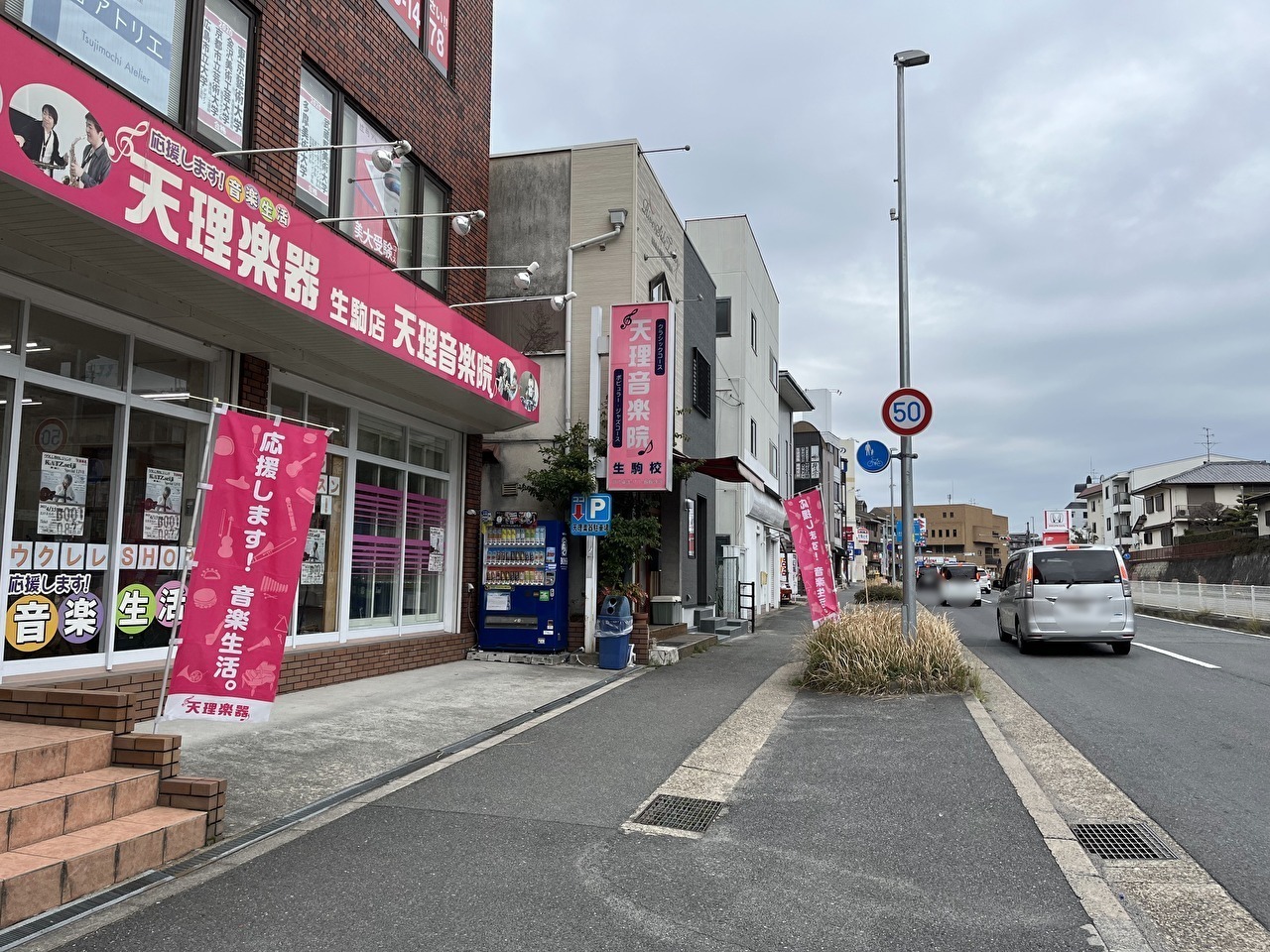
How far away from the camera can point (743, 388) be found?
25.4 m

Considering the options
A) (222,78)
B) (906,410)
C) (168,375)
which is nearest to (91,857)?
(168,375)

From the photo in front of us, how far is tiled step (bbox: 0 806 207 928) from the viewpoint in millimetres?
3510

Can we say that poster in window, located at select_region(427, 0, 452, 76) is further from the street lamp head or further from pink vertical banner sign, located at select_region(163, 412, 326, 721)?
pink vertical banner sign, located at select_region(163, 412, 326, 721)

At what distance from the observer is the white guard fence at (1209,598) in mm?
21422

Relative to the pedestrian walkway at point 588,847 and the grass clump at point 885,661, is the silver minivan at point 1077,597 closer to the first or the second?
the grass clump at point 885,661

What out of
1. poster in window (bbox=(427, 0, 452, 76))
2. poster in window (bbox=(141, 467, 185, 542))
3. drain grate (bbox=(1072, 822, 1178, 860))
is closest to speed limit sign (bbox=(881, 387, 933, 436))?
drain grate (bbox=(1072, 822, 1178, 860))

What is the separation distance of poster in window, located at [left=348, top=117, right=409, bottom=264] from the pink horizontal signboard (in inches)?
62.8

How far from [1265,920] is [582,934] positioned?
116 inches

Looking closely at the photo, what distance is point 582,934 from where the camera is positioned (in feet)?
11.8

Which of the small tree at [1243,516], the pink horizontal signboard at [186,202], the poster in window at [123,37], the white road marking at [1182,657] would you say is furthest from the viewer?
the small tree at [1243,516]

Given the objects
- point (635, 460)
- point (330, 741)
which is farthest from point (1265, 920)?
point (635, 460)

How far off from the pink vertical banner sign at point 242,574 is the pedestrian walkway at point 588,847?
78 centimetres

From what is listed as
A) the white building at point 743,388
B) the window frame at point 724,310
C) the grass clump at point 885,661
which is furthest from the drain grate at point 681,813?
the window frame at point 724,310

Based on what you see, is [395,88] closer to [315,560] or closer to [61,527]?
[315,560]
